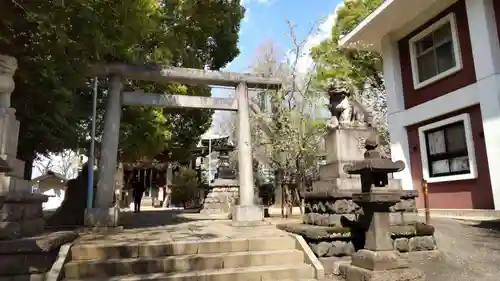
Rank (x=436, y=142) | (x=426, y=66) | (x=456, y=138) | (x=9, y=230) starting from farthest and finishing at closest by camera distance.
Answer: (x=426, y=66), (x=436, y=142), (x=456, y=138), (x=9, y=230)

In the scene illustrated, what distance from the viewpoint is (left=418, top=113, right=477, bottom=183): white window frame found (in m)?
11.0

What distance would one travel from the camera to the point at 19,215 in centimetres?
620

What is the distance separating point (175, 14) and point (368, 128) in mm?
6292

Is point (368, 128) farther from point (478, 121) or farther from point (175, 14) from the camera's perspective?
point (175, 14)

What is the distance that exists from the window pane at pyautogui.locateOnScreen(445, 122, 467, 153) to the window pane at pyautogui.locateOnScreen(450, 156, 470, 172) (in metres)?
0.30

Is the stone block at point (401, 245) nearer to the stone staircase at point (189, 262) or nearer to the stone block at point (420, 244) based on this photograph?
the stone block at point (420, 244)

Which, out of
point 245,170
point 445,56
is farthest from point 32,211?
point 445,56

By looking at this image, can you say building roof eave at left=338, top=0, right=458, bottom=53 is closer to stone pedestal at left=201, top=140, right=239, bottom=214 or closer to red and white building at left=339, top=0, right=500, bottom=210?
red and white building at left=339, top=0, right=500, bottom=210

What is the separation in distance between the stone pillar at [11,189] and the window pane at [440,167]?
1198cm

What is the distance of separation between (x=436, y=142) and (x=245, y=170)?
→ 282 inches

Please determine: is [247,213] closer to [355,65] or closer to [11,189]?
[11,189]

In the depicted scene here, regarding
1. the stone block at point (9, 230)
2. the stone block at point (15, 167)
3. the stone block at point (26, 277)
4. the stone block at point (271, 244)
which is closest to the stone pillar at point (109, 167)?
the stone block at point (15, 167)

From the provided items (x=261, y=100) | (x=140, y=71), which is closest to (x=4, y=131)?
(x=140, y=71)

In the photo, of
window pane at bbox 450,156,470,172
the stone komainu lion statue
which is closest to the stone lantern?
the stone komainu lion statue
